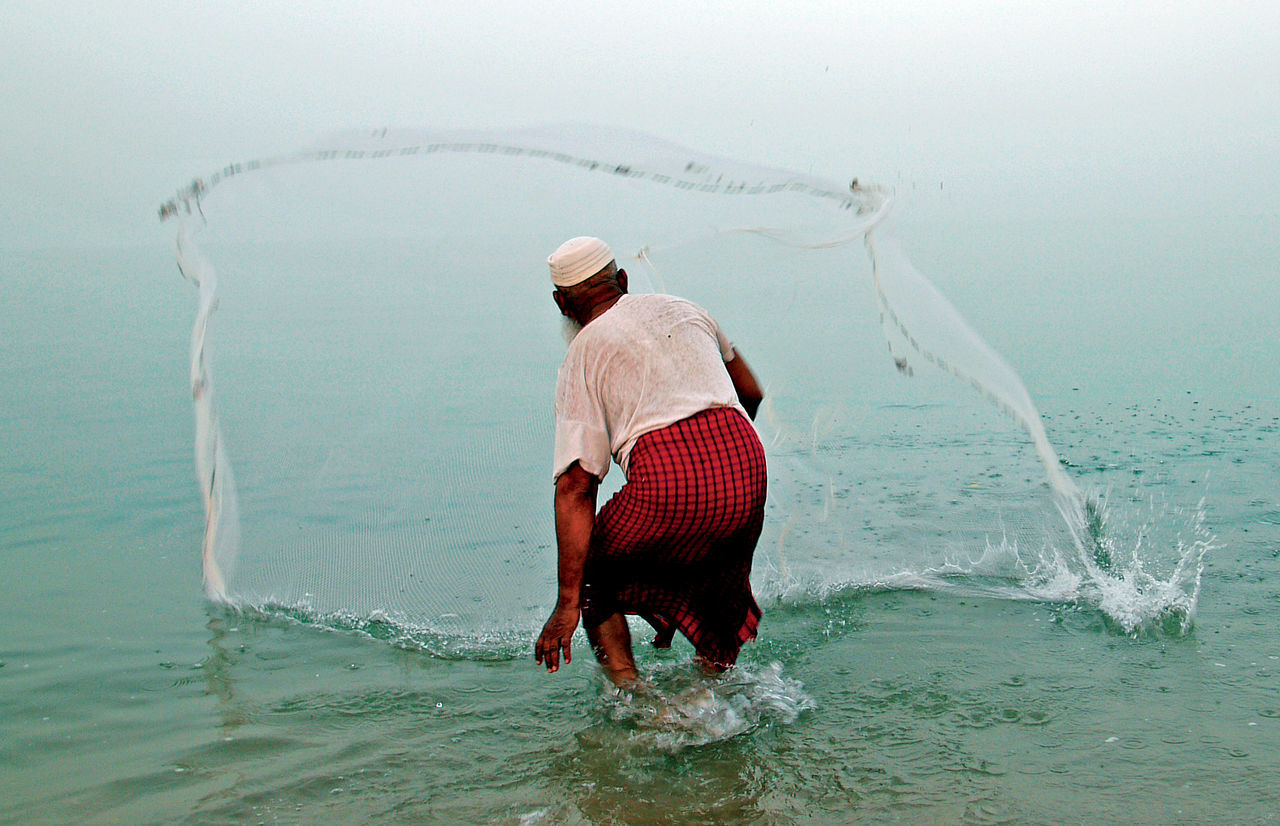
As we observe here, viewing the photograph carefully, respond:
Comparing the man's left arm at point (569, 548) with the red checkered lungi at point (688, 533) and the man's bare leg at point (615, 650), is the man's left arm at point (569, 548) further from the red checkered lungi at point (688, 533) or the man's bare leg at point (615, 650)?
the man's bare leg at point (615, 650)

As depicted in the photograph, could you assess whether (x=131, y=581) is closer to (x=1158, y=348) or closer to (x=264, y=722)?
(x=264, y=722)

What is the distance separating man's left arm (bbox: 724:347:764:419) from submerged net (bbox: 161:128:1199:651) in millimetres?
959

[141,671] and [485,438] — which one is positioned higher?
[485,438]

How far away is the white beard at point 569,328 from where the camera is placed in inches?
110

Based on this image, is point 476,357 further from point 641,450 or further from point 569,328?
point 641,450

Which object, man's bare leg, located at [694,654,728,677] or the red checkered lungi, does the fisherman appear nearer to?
the red checkered lungi

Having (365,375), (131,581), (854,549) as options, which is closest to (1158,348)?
(854,549)

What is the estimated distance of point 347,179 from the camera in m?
3.70

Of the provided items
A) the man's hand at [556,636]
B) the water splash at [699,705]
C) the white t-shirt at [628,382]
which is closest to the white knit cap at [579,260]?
the white t-shirt at [628,382]

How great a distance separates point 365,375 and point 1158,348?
9.48 meters

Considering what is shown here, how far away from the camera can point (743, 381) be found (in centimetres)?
301

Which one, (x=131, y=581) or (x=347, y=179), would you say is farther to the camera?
(x=131, y=581)

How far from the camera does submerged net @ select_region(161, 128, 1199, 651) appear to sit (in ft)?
12.0

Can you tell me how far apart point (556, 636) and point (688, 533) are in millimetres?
459
